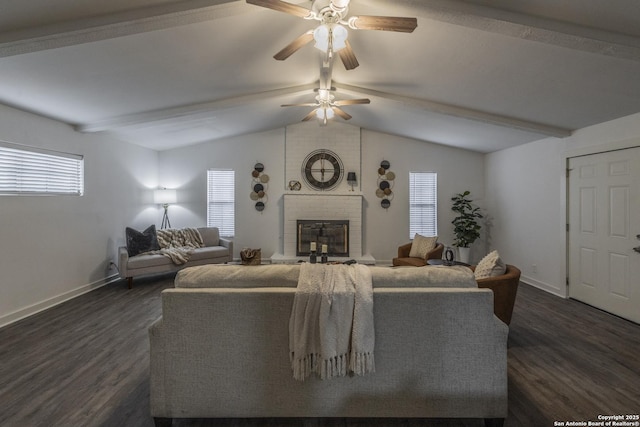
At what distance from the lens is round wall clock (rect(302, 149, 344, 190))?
20.4 ft

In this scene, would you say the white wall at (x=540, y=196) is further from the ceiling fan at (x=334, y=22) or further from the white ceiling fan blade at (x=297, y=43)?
the white ceiling fan blade at (x=297, y=43)

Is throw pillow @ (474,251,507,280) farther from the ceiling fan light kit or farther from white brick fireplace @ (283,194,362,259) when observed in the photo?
white brick fireplace @ (283,194,362,259)

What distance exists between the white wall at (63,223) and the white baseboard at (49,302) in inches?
0.4

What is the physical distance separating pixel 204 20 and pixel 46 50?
4.26ft

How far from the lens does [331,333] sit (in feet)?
Answer: 5.29

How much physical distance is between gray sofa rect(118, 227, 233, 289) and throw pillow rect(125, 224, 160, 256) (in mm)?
101

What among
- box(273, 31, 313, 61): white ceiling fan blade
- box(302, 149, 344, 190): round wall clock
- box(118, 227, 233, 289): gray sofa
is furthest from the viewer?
box(302, 149, 344, 190): round wall clock

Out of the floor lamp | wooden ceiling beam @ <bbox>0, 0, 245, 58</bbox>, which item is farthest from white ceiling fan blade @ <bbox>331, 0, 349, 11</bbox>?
the floor lamp

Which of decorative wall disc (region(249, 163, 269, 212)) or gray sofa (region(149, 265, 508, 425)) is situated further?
decorative wall disc (region(249, 163, 269, 212))

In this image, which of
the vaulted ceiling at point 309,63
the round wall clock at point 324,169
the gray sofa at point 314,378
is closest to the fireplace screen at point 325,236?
the round wall clock at point 324,169

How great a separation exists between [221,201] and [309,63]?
3719 mm

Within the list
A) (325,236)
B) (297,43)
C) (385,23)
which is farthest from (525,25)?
(325,236)

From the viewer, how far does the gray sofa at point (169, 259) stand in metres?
4.57

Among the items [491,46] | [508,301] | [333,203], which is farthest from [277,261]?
[491,46]
